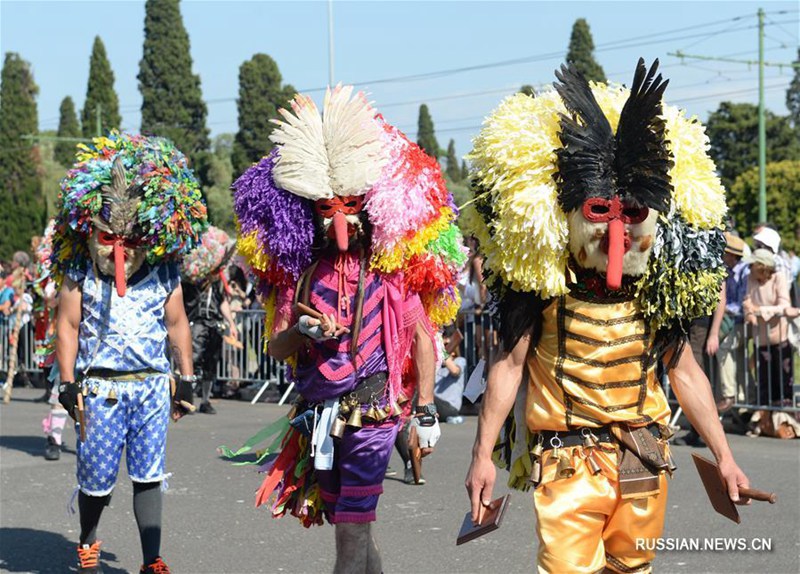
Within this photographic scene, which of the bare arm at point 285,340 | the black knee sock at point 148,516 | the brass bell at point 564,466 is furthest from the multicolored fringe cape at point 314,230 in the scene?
the brass bell at point 564,466

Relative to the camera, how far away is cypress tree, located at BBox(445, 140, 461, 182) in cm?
9497

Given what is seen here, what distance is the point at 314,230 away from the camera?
15.9ft

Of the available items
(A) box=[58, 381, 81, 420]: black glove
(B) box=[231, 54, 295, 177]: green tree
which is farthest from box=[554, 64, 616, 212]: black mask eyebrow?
(B) box=[231, 54, 295, 177]: green tree

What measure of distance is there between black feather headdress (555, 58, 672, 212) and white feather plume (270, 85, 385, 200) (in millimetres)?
1212

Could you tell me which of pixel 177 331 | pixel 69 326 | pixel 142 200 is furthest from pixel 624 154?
pixel 69 326

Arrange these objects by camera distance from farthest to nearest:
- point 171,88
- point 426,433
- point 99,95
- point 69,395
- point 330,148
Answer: point 99,95 < point 171,88 < point 69,395 < point 426,433 < point 330,148

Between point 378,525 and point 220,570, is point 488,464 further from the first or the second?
point 378,525

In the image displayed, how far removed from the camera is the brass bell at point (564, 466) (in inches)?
148

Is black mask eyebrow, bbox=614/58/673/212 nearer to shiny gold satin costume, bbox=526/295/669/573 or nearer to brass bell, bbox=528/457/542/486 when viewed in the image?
shiny gold satin costume, bbox=526/295/669/573

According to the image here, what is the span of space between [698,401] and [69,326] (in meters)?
3.21

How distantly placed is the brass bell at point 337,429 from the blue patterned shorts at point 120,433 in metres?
1.36

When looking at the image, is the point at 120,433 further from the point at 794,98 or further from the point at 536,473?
the point at 794,98

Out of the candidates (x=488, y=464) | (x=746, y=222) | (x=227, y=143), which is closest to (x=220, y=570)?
(x=488, y=464)

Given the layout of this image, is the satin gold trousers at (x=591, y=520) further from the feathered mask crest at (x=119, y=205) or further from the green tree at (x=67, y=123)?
the green tree at (x=67, y=123)
